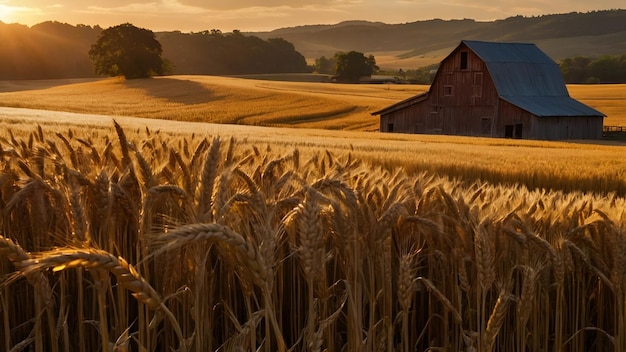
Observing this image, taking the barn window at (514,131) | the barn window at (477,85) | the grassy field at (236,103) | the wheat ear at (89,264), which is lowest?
the barn window at (514,131)

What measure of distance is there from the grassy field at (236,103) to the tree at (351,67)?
27.9 m

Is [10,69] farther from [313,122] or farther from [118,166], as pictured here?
[118,166]

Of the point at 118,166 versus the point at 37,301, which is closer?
the point at 37,301

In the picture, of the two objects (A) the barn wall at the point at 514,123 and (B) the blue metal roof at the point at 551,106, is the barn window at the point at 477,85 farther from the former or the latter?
(B) the blue metal roof at the point at 551,106

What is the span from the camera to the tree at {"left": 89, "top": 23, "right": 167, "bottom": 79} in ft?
276

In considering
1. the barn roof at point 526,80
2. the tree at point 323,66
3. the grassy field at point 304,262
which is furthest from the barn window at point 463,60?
the tree at point 323,66

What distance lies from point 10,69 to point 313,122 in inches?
2976

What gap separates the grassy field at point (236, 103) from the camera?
50188 millimetres

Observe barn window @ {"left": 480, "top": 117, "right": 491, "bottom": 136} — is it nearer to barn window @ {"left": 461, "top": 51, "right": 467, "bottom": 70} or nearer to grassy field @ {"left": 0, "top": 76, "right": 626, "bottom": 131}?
barn window @ {"left": 461, "top": 51, "right": 467, "bottom": 70}

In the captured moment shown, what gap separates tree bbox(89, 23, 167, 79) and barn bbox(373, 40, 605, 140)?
144ft

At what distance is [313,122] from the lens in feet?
163

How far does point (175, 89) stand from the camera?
→ 68438 millimetres

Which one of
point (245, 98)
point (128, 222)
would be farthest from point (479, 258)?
point (245, 98)

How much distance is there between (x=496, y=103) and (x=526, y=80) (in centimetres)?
384
